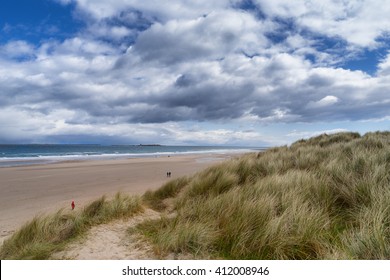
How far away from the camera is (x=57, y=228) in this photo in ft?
17.2

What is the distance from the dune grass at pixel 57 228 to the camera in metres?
4.27

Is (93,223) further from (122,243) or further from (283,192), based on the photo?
(283,192)

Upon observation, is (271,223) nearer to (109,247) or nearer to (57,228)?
(109,247)

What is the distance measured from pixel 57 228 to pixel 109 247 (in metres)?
1.49

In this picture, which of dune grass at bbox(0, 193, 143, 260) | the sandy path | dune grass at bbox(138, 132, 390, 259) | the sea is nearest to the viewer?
dune grass at bbox(138, 132, 390, 259)

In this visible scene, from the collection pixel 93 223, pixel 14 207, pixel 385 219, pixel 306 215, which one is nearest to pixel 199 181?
pixel 93 223

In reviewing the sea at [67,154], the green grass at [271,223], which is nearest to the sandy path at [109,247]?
the green grass at [271,223]

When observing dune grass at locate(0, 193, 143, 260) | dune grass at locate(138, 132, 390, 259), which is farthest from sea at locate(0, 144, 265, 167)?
dune grass at locate(138, 132, 390, 259)

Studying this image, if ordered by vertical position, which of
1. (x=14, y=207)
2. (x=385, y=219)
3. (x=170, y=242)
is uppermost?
(x=385, y=219)

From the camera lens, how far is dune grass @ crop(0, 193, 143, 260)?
14.0ft

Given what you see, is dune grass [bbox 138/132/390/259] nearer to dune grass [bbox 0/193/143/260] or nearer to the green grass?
the green grass

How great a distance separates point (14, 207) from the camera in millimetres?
9375

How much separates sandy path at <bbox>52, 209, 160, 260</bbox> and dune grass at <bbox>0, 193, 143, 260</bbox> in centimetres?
22

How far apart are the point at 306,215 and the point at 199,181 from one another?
162 inches
